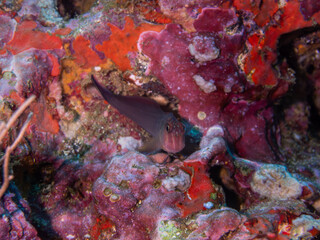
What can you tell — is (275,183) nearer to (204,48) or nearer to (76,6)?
(204,48)

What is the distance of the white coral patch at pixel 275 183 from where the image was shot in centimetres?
282

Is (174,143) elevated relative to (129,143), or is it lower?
elevated

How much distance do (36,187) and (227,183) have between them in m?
2.59

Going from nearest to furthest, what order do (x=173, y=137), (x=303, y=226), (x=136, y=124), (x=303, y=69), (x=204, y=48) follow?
(x=303, y=226)
(x=173, y=137)
(x=204, y=48)
(x=136, y=124)
(x=303, y=69)

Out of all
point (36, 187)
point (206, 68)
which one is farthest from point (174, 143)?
point (36, 187)

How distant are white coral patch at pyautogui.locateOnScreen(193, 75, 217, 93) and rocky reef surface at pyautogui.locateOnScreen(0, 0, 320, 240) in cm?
2

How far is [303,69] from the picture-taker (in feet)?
17.0

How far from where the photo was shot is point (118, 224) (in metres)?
2.51

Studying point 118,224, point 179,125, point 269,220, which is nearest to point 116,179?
point 118,224

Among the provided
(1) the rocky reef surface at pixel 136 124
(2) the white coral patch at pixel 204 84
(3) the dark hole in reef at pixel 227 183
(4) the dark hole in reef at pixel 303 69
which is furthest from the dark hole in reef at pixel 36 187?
(4) the dark hole in reef at pixel 303 69

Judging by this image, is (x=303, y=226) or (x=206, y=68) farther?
(x=206, y=68)

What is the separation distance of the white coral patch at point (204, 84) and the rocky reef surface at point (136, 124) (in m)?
0.02

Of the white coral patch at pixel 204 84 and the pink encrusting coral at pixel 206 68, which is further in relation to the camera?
the white coral patch at pixel 204 84

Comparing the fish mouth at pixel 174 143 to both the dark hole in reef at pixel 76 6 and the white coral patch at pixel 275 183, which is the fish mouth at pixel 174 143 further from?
the dark hole in reef at pixel 76 6
